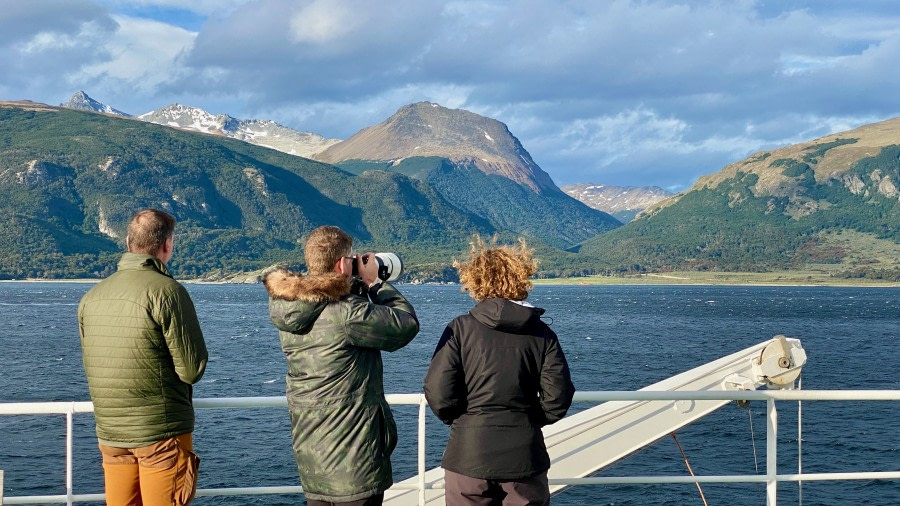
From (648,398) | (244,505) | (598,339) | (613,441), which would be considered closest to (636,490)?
(244,505)

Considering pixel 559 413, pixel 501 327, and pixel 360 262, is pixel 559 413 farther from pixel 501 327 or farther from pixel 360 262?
pixel 360 262

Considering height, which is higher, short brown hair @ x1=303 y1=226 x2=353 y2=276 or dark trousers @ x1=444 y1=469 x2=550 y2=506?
short brown hair @ x1=303 y1=226 x2=353 y2=276

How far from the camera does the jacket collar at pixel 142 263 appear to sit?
4133mm

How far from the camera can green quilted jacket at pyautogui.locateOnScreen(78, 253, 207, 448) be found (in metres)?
4.04

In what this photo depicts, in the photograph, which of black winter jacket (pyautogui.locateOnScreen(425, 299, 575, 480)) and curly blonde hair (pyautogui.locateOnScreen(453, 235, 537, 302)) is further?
curly blonde hair (pyautogui.locateOnScreen(453, 235, 537, 302))

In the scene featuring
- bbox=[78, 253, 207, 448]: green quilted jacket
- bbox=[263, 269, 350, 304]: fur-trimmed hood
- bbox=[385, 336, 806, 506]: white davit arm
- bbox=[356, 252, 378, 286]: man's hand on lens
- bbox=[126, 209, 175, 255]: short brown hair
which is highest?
bbox=[126, 209, 175, 255]: short brown hair

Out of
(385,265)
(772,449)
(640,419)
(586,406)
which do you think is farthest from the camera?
(586,406)

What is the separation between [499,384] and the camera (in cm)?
404

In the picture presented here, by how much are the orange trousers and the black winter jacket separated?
126 centimetres

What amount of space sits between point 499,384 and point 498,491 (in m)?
0.56

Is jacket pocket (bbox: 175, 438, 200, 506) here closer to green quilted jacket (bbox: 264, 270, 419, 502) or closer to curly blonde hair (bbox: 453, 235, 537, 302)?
green quilted jacket (bbox: 264, 270, 419, 502)

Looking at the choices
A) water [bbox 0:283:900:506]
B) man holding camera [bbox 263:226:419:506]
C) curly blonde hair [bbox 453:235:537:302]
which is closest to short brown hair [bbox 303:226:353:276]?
man holding camera [bbox 263:226:419:506]

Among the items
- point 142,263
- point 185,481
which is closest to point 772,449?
point 185,481

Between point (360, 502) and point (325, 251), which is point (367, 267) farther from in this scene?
point (360, 502)
